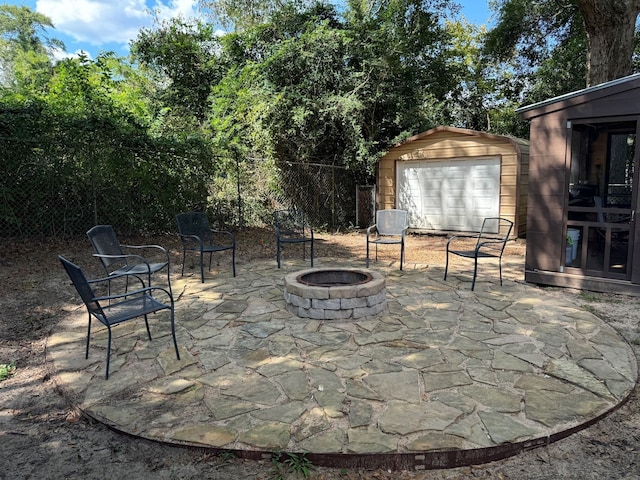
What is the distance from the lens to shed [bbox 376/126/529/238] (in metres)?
9.09

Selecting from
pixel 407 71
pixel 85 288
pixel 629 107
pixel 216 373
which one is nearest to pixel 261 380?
pixel 216 373

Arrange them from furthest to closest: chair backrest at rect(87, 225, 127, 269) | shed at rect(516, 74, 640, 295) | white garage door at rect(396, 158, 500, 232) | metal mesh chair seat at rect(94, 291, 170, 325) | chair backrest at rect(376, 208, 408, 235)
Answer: white garage door at rect(396, 158, 500, 232) < chair backrest at rect(376, 208, 408, 235) < shed at rect(516, 74, 640, 295) < chair backrest at rect(87, 225, 127, 269) < metal mesh chair seat at rect(94, 291, 170, 325)

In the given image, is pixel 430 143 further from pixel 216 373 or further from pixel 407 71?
pixel 216 373

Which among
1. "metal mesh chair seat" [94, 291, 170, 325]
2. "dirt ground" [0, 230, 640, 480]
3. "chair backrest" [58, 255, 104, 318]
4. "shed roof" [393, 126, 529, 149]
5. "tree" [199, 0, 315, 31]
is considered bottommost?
"dirt ground" [0, 230, 640, 480]

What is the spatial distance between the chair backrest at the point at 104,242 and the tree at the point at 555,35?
9.08 meters

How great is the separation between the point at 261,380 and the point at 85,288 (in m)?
1.31

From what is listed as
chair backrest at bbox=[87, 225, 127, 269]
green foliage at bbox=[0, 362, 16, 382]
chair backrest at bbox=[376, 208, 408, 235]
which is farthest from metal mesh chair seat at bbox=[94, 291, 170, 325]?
chair backrest at bbox=[376, 208, 408, 235]

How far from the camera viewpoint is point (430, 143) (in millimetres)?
9945

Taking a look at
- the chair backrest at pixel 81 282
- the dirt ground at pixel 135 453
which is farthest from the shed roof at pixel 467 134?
the chair backrest at pixel 81 282

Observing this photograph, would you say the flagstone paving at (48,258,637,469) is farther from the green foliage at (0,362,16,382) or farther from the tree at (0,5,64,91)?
the tree at (0,5,64,91)

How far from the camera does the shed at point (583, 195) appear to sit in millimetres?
4578

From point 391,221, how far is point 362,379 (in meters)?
3.98

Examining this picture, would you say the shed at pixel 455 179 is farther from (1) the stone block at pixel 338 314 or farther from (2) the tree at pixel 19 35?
(2) the tree at pixel 19 35

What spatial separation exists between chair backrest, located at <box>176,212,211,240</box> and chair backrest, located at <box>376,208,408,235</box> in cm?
265
